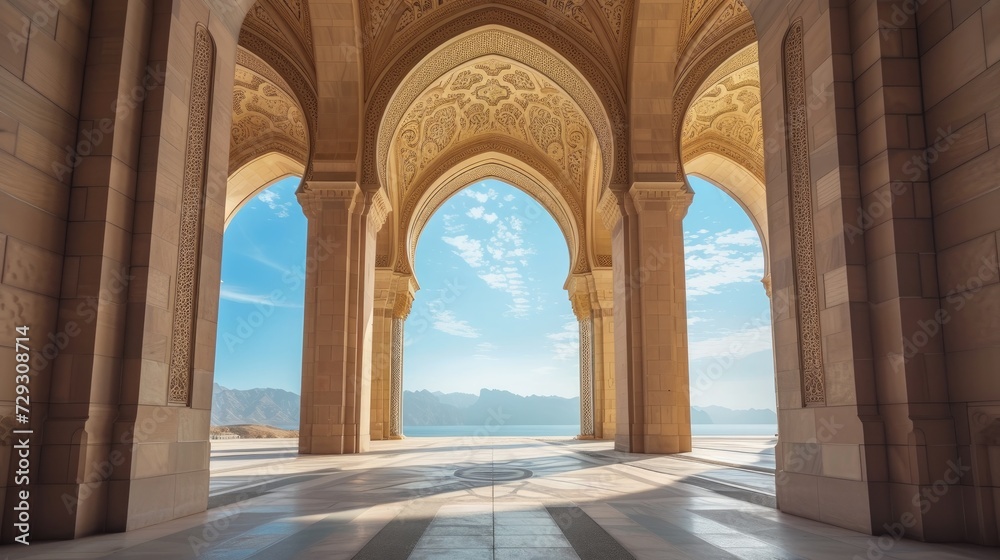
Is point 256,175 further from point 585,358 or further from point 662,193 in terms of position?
point 662,193

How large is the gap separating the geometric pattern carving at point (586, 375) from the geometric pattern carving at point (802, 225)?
41.1ft

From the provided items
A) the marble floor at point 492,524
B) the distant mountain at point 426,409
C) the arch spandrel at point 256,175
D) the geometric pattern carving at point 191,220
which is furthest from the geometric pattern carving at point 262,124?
the distant mountain at point 426,409

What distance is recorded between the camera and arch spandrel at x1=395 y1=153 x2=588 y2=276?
1680 cm

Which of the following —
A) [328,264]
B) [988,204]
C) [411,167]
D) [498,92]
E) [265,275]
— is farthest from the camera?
[265,275]

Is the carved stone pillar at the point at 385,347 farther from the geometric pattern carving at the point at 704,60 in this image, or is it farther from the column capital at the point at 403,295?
the geometric pattern carving at the point at 704,60

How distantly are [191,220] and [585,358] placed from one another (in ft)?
46.9

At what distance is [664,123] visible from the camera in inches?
435

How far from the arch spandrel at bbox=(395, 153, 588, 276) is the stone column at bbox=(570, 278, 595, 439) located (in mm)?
827

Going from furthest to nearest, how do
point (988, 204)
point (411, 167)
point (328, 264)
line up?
point (411, 167)
point (328, 264)
point (988, 204)

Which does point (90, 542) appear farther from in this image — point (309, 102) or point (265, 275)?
point (265, 275)

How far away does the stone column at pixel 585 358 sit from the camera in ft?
56.6

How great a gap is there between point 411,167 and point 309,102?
5219 millimetres

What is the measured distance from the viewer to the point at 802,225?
15.0 ft

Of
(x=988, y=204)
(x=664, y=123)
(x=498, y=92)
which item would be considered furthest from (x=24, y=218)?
(x=498, y=92)
